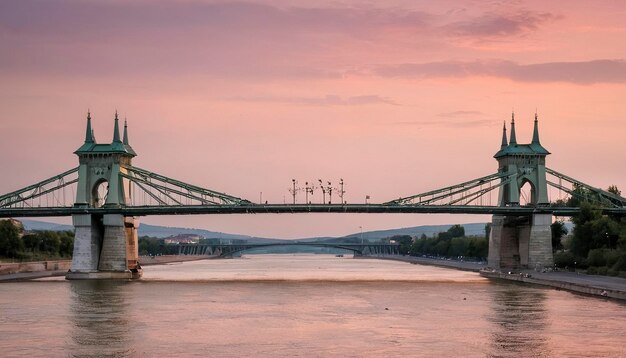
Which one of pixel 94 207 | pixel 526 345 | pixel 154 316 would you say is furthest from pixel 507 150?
pixel 526 345

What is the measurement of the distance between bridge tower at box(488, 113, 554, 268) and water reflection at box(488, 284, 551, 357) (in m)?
29.7

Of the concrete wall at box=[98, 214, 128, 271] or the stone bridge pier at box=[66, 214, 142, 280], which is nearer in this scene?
the stone bridge pier at box=[66, 214, 142, 280]

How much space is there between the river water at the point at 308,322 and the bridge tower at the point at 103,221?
21.1 metres

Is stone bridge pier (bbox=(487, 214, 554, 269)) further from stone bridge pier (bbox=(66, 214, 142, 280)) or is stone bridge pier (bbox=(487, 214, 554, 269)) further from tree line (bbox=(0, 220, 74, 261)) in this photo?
tree line (bbox=(0, 220, 74, 261))

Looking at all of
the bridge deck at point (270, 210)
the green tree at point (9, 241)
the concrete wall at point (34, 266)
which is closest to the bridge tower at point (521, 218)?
the bridge deck at point (270, 210)

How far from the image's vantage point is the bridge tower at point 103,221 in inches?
4631

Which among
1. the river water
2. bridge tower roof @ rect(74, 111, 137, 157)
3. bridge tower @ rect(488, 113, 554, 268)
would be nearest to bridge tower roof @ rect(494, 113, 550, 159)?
bridge tower @ rect(488, 113, 554, 268)

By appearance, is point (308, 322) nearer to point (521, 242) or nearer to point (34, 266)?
point (521, 242)

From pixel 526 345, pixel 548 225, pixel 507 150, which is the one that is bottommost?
pixel 526 345

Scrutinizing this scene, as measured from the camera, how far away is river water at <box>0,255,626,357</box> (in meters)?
50.1

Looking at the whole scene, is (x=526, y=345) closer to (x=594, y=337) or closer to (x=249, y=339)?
(x=594, y=337)

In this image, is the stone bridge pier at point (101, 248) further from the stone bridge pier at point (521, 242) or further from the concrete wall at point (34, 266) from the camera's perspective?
the stone bridge pier at point (521, 242)

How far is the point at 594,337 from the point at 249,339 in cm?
1723

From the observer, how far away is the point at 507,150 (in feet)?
424
